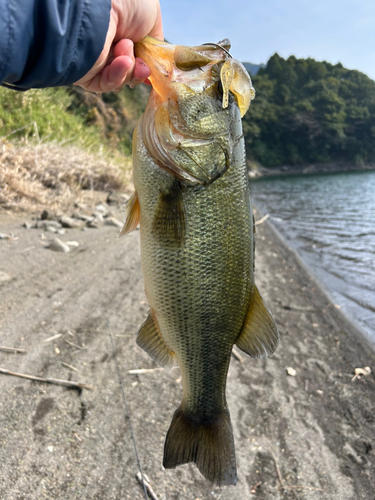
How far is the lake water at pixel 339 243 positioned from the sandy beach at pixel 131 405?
226cm

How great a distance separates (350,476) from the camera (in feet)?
9.75

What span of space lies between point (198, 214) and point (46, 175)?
9.77 m

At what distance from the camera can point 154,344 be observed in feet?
6.48

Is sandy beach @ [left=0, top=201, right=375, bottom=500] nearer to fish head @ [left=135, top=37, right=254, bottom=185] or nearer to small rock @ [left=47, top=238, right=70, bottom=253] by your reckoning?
small rock @ [left=47, top=238, right=70, bottom=253]

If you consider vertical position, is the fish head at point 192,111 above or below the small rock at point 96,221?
above

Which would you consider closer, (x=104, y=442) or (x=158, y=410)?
(x=104, y=442)

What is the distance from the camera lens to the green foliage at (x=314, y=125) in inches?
2987

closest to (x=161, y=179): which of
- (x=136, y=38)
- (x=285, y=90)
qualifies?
(x=136, y=38)

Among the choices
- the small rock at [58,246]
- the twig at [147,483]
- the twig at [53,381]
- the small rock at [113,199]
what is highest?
the small rock at [113,199]

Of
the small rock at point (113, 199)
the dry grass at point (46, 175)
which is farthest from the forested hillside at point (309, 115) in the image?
the dry grass at point (46, 175)

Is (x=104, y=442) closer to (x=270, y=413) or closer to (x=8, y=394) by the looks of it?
(x=8, y=394)

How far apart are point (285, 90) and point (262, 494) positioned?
95.8 metres

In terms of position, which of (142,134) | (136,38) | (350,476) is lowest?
(350,476)

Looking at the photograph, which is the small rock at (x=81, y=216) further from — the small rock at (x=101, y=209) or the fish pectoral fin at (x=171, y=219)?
the fish pectoral fin at (x=171, y=219)
